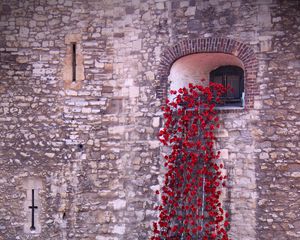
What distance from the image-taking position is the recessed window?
307 inches

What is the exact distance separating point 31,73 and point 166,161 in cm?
267

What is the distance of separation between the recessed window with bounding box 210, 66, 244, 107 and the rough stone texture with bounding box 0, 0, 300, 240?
62 cm

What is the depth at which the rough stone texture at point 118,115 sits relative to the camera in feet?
23.1

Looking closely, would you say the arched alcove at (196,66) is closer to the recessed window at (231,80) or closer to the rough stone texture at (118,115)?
the recessed window at (231,80)

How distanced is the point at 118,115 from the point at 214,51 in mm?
1827

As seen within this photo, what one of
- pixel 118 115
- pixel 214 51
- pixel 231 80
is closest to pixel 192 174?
pixel 118 115

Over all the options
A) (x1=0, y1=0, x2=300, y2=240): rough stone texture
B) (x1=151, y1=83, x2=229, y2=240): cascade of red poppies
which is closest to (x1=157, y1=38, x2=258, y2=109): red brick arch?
(x1=0, y1=0, x2=300, y2=240): rough stone texture

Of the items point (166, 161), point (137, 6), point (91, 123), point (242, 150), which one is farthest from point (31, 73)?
point (242, 150)

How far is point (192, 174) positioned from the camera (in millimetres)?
7332

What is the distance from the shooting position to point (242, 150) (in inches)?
282

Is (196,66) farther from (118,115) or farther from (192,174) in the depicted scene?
(192,174)

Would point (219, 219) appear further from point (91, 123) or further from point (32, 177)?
point (32, 177)

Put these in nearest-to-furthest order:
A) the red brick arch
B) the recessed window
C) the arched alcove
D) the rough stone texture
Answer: the rough stone texture, the red brick arch, the arched alcove, the recessed window

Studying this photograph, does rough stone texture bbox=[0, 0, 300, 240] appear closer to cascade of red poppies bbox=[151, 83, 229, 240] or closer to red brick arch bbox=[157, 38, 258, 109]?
red brick arch bbox=[157, 38, 258, 109]
